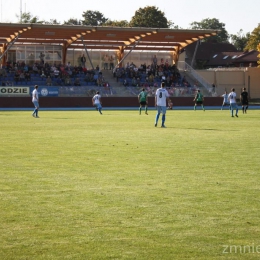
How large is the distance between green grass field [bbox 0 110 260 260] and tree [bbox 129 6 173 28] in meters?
114

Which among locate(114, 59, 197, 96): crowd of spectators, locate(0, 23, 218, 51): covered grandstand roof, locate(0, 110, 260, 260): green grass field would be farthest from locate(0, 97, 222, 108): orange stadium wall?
locate(0, 110, 260, 260): green grass field

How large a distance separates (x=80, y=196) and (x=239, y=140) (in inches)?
453

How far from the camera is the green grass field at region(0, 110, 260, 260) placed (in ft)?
23.4

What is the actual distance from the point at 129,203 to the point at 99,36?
61076 millimetres

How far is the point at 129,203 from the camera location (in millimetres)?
9578

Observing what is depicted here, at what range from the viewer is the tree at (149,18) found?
427 feet

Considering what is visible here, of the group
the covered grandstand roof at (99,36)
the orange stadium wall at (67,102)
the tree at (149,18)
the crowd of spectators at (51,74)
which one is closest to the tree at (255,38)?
the tree at (149,18)

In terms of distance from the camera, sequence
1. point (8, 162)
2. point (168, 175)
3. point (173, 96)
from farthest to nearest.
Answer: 1. point (173, 96)
2. point (8, 162)
3. point (168, 175)

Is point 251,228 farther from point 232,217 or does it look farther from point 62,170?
point 62,170

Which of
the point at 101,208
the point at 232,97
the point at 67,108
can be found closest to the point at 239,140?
the point at 101,208

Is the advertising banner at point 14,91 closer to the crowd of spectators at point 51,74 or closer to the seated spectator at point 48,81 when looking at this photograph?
the crowd of spectators at point 51,74

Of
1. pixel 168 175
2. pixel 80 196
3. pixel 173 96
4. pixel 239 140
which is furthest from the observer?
pixel 173 96

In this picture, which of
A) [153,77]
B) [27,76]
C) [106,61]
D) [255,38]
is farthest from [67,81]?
[255,38]

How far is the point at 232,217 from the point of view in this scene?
8578 mm
